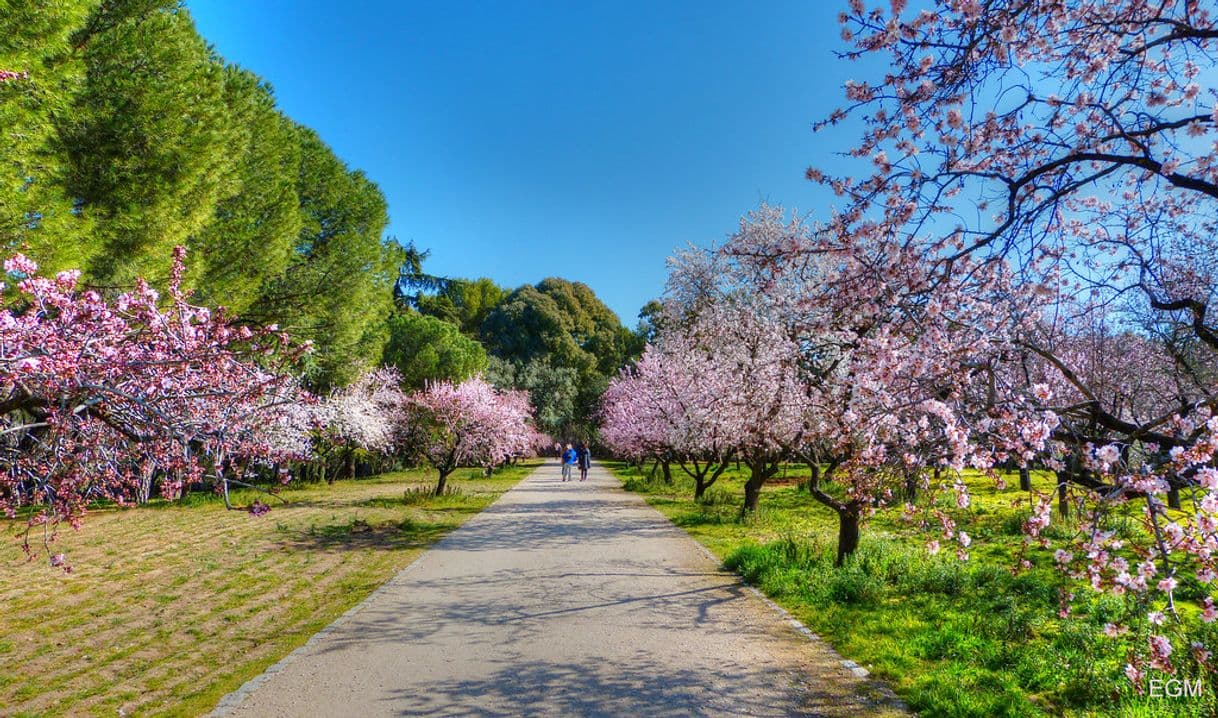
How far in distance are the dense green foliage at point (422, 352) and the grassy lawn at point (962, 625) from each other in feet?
79.4

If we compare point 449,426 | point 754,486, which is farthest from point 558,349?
point 754,486

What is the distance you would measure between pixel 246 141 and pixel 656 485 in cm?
1826

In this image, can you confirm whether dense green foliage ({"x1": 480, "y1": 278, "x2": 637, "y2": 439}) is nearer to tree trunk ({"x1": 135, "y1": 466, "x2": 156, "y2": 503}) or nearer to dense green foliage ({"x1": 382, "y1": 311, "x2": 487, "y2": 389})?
dense green foliage ({"x1": 382, "y1": 311, "x2": 487, "y2": 389})

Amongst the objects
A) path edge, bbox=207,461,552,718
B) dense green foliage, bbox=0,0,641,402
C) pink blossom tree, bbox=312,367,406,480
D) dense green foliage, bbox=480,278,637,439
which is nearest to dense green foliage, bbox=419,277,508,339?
dense green foliage, bbox=480,278,637,439

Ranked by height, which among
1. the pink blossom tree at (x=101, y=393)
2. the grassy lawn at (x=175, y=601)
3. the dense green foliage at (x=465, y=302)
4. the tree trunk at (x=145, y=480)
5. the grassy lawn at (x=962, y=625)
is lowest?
the grassy lawn at (x=175, y=601)

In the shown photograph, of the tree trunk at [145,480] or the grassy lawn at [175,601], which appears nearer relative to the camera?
the grassy lawn at [175,601]

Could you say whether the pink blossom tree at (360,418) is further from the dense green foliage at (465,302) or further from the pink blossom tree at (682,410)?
the dense green foliage at (465,302)

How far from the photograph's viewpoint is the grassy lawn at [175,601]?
198 inches

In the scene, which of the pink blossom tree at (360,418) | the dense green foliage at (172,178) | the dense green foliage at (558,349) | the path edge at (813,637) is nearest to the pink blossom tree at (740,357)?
the path edge at (813,637)

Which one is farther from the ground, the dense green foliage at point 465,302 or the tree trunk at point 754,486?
the dense green foliage at point 465,302

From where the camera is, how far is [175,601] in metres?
7.84

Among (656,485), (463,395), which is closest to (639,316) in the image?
(656,485)

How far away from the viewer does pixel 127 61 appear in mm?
11594

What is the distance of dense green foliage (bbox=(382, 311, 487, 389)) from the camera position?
33.2 metres
